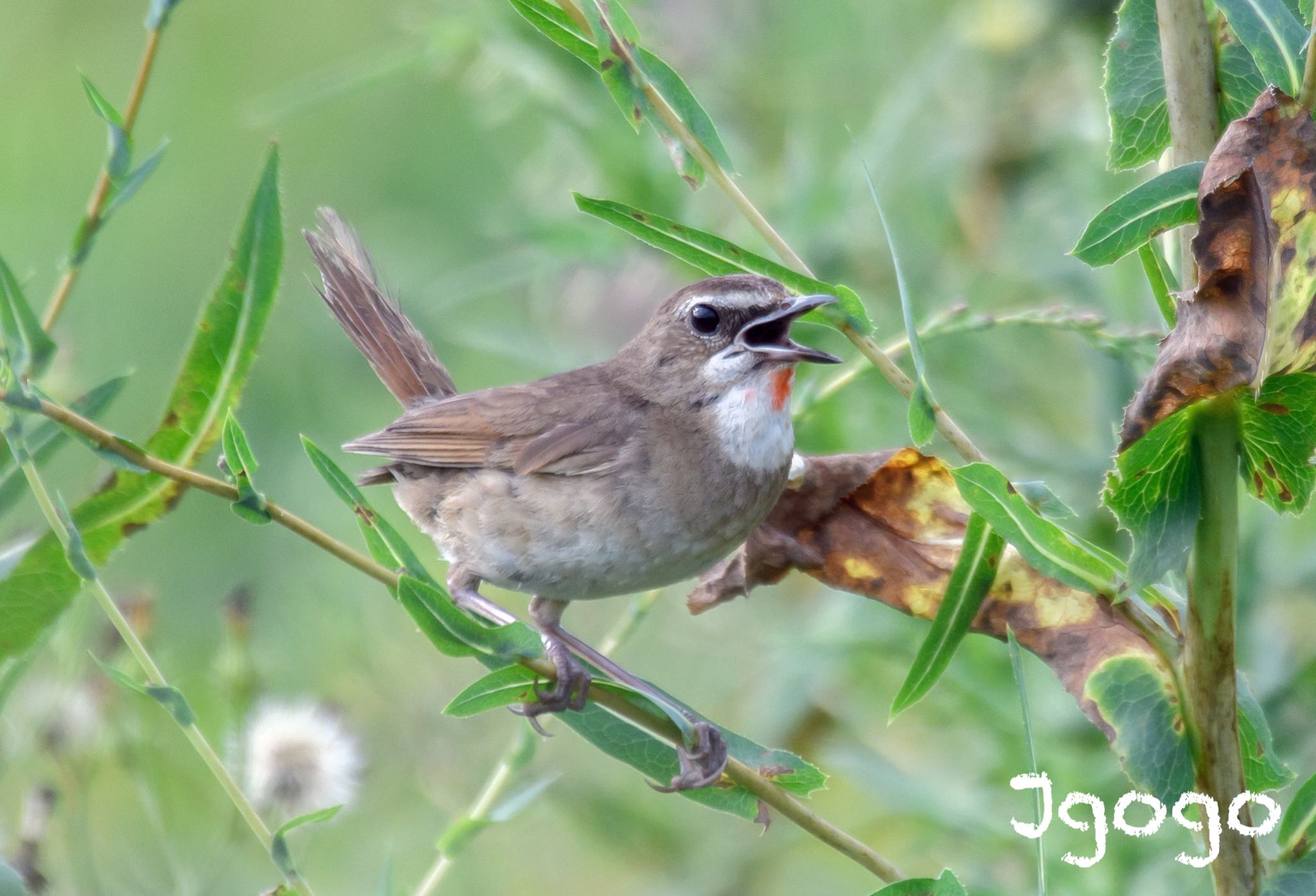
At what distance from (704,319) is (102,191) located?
1772 mm

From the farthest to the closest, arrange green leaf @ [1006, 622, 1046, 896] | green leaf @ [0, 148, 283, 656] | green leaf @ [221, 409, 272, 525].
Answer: green leaf @ [0, 148, 283, 656] < green leaf @ [221, 409, 272, 525] < green leaf @ [1006, 622, 1046, 896]

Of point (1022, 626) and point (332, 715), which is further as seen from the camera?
point (332, 715)

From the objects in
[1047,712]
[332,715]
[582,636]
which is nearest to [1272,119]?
[1047,712]

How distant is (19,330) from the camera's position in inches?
73.7

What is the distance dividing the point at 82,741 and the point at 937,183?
9.25 ft

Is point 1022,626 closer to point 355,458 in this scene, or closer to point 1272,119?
point 1272,119

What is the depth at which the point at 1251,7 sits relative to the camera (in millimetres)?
1677

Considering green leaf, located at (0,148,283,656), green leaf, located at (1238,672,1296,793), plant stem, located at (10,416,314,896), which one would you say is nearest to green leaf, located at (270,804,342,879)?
plant stem, located at (10,416,314,896)

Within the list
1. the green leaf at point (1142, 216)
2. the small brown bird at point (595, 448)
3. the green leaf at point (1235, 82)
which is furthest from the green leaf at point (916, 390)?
the small brown bird at point (595, 448)

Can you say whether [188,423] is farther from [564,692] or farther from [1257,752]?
[1257,752]

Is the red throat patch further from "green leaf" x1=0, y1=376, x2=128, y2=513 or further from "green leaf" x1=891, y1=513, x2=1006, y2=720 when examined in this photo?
"green leaf" x1=0, y1=376, x2=128, y2=513

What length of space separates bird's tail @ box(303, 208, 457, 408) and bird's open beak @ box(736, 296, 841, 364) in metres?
0.92

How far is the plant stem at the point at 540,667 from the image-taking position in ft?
5.70

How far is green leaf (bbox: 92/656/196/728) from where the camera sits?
168 cm
